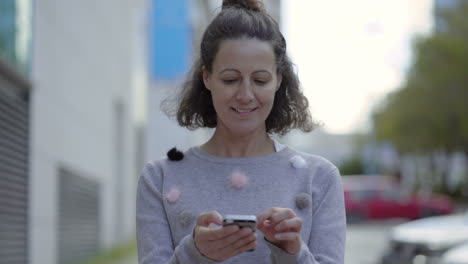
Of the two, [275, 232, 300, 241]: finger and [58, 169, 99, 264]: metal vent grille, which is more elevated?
[275, 232, 300, 241]: finger

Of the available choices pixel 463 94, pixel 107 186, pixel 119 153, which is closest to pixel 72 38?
pixel 107 186

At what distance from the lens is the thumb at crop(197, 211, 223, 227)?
2.04m

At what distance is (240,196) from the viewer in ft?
7.77

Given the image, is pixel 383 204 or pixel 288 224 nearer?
pixel 288 224

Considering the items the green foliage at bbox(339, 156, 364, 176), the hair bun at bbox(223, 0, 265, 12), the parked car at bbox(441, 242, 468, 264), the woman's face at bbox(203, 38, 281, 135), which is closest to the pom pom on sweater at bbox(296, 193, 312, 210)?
the woman's face at bbox(203, 38, 281, 135)

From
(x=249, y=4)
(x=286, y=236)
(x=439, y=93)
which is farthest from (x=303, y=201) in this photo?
(x=439, y=93)

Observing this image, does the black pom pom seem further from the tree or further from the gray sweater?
the tree

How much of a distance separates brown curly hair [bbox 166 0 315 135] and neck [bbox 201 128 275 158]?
0.45ft

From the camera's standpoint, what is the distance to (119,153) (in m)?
21.5

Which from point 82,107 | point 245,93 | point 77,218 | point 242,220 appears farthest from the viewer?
point 77,218

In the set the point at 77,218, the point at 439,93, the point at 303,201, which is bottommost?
the point at 77,218

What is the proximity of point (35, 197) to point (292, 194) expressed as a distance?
7678 millimetres

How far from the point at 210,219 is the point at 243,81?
1.49 feet

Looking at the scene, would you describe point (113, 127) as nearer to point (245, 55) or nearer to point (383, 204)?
point (383, 204)
